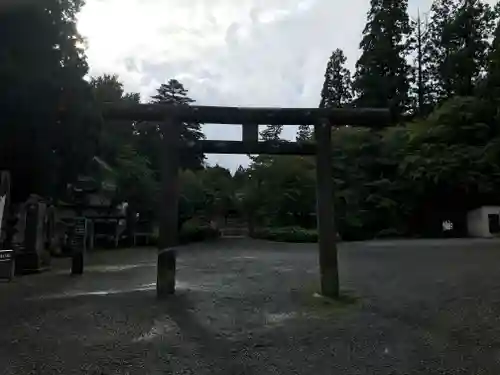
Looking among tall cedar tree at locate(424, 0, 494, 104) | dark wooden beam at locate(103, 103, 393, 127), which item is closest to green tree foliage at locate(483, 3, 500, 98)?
tall cedar tree at locate(424, 0, 494, 104)

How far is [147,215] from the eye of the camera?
25.4m

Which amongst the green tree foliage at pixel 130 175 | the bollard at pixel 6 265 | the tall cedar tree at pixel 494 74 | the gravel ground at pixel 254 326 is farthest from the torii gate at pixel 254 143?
the tall cedar tree at pixel 494 74

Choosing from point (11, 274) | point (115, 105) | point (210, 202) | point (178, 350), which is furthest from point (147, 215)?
point (178, 350)

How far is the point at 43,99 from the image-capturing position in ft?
33.2

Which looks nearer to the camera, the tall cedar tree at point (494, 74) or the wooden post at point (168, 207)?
the wooden post at point (168, 207)

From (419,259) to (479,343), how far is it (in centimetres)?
890

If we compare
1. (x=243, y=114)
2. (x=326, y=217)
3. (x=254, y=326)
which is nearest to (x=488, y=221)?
(x=326, y=217)

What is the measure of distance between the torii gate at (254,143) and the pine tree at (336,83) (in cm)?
2943

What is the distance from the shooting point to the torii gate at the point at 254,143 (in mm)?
7547

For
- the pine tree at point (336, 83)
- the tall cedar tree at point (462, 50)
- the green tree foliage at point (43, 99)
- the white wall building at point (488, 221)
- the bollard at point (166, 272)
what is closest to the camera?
the bollard at point (166, 272)

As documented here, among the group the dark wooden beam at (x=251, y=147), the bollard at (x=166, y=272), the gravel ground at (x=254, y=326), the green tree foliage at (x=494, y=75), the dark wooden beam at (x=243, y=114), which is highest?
the green tree foliage at (x=494, y=75)

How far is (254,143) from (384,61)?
28.4 meters

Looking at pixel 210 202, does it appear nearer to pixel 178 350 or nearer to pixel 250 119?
pixel 250 119

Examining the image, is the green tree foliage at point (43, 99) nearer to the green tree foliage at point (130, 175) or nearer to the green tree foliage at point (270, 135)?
the green tree foliage at point (270, 135)
